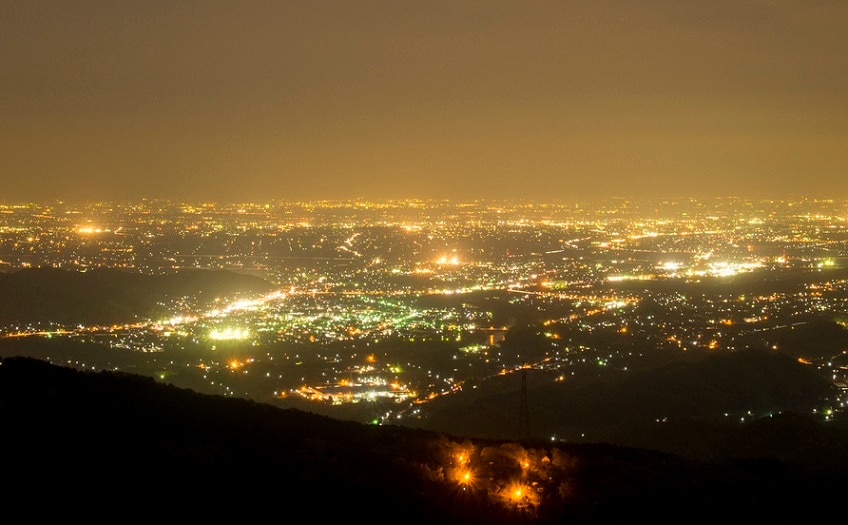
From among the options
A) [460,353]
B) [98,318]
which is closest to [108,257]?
[98,318]

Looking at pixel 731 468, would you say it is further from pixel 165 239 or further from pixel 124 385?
pixel 165 239

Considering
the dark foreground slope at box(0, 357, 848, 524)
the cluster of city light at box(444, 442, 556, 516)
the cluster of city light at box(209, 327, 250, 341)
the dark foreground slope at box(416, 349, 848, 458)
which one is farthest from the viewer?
the cluster of city light at box(209, 327, 250, 341)

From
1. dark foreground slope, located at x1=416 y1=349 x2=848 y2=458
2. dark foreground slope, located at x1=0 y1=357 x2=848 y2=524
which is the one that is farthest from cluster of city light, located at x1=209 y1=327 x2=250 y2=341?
dark foreground slope, located at x1=0 y1=357 x2=848 y2=524

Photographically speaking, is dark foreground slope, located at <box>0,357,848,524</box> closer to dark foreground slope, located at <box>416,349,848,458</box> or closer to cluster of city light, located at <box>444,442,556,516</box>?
cluster of city light, located at <box>444,442,556,516</box>

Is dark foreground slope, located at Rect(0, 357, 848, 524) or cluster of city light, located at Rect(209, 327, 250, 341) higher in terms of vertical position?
dark foreground slope, located at Rect(0, 357, 848, 524)

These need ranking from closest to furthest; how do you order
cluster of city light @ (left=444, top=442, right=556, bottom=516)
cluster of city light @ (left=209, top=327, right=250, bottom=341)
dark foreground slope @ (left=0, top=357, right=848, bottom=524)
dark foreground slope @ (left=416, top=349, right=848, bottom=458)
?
dark foreground slope @ (left=0, top=357, right=848, bottom=524), cluster of city light @ (left=444, top=442, right=556, bottom=516), dark foreground slope @ (left=416, top=349, right=848, bottom=458), cluster of city light @ (left=209, top=327, right=250, bottom=341)

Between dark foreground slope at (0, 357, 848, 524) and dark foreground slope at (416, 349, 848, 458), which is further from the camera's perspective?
dark foreground slope at (416, 349, 848, 458)

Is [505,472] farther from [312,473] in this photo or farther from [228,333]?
[228,333]

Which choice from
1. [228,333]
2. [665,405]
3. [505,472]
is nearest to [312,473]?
[505,472]
